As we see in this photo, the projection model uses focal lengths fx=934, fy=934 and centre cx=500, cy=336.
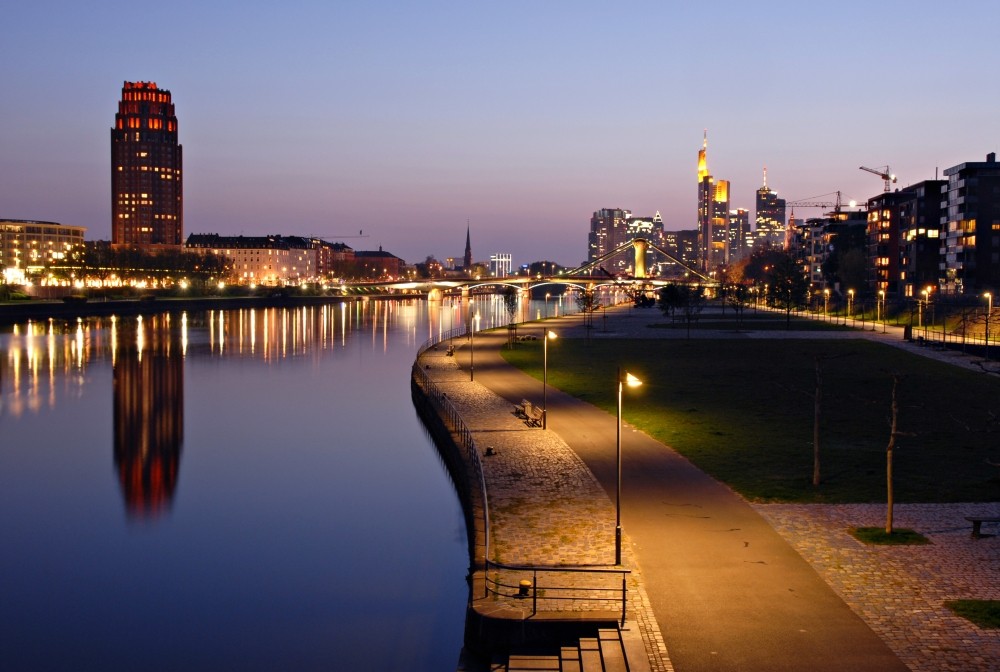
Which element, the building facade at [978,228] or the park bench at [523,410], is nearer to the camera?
the park bench at [523,410]

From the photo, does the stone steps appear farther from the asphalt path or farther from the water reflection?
the water reflection

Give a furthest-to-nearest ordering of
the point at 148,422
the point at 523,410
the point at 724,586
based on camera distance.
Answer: the point at 148,422 < the point at 523,410 < the point at 724,586

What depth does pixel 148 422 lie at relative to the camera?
1406 inches

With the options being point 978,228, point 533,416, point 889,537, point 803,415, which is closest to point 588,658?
point 889,537

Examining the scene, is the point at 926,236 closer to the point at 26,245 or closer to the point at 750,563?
the point at 750,563

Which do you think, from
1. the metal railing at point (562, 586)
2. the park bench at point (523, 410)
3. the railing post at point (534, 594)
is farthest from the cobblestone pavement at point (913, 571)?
the park bench at point (523, 410)

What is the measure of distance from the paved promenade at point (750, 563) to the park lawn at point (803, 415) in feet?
4.29

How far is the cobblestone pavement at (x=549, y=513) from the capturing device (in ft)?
39.8

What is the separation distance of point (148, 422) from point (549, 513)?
24253mm

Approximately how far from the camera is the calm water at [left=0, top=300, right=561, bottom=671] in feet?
47.5

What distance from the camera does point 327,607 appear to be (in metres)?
15.6

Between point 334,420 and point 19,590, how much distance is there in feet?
64.8

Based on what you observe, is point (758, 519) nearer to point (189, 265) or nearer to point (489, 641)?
point (489, 641)

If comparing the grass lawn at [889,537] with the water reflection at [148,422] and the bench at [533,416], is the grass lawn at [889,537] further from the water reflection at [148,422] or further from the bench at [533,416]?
the water reflection at [148,422]
